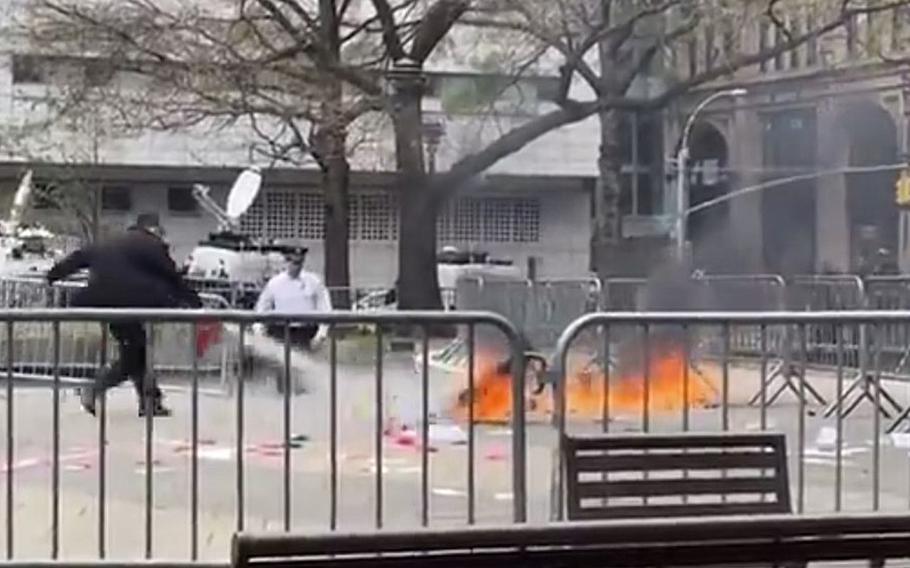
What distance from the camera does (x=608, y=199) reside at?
95.0 ft

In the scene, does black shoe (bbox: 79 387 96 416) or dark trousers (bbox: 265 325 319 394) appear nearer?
dark trousers (bbox: 265 325 319 394)

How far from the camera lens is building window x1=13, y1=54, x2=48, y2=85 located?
25.1m

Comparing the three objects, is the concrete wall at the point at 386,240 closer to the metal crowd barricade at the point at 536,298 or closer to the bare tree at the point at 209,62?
the bare tree at the point at 209,62

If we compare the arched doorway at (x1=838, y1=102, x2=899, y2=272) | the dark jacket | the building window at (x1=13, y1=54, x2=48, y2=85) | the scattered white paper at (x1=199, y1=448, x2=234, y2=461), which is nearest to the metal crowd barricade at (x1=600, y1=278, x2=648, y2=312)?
the dark jacket

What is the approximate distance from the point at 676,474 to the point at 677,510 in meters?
0.12

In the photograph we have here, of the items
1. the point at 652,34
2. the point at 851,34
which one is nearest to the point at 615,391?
the point at 652,34

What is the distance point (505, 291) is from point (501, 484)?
33.8ft

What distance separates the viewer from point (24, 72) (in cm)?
2673

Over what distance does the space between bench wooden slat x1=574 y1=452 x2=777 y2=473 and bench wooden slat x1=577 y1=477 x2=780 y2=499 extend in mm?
52

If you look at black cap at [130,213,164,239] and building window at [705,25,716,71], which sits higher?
building window at [705,25,716,71]

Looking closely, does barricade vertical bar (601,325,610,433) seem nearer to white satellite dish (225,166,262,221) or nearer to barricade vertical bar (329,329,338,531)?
barricade vertical bar (329,329,338,531)

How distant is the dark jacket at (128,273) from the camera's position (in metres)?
12.8

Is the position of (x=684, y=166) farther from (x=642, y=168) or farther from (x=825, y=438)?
(x=825, y=438)

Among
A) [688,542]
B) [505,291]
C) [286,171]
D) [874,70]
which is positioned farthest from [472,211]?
[688,542]
